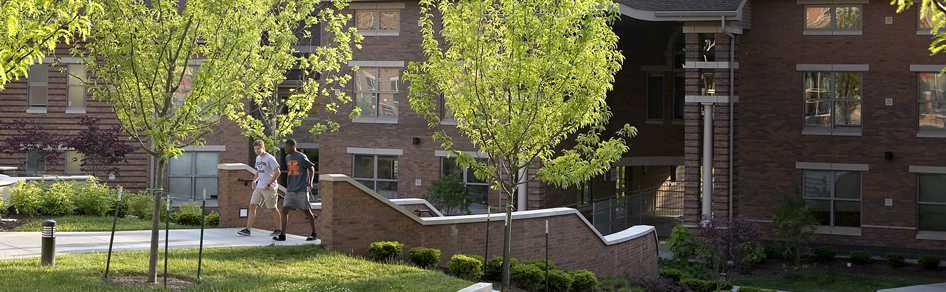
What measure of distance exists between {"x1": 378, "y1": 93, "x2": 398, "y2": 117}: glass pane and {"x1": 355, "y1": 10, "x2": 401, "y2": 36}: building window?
189 centimetres

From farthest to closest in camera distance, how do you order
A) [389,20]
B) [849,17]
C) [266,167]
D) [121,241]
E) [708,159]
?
[389,20] < [849,17] < [708,159] < [266,167] < [121,241]

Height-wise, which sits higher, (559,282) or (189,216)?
(189,216)

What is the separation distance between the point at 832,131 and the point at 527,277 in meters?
13.7

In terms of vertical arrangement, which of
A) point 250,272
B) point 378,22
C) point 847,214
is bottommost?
point 250,272

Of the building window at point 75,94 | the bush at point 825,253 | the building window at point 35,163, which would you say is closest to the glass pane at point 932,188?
the bush at point 825,253

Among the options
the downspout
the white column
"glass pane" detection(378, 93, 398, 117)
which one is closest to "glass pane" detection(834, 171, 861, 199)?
the downspout

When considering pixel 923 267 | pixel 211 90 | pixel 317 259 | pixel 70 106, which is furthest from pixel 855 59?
pixel 70 106

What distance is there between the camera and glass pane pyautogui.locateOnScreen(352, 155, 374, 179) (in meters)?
30.8

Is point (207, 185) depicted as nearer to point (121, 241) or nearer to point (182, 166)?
point (182, 166)

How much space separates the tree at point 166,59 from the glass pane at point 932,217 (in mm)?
19345

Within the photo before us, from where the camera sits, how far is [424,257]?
1525 cm

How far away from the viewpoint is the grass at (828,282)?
864 inches

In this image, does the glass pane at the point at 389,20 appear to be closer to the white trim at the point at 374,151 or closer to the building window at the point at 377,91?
the building window at the point at 377,91

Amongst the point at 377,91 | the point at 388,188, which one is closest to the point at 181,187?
the point at 388,188
